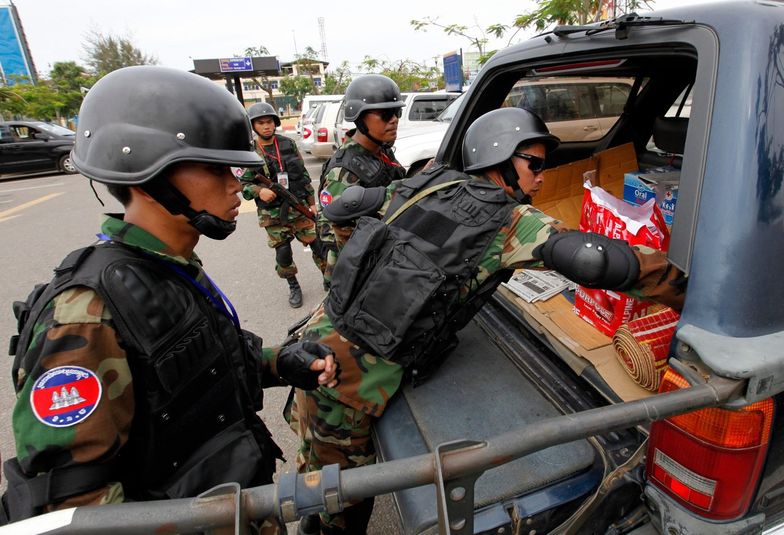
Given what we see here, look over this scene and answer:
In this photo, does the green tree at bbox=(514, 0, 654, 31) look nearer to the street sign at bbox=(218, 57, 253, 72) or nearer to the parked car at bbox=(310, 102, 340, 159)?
the parked car at bbox=(310, 102, 340, 159)

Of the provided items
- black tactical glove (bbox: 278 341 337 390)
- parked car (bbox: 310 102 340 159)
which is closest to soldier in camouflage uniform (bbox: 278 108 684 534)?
black tactical glove (bbox: 278 341 337 390)

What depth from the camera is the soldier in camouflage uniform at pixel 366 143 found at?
123 inches

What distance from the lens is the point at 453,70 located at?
704 inches

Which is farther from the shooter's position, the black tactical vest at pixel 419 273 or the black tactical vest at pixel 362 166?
the black tactical vest at pixel 362 166

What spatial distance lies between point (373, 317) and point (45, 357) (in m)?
0.93

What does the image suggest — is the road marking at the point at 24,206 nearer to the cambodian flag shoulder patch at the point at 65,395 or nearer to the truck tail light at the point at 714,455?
the cambodian flag shoulder patch at the point at 65,395

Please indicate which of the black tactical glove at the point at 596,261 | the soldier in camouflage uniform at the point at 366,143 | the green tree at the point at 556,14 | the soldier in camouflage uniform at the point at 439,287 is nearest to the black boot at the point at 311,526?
the soldier in camouflage uniform at the point at 439,287

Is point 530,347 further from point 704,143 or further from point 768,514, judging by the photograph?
point 704,143

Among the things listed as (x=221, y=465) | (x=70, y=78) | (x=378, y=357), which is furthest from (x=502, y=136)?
(x=70, y=78)

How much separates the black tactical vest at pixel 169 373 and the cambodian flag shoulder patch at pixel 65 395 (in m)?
0.06

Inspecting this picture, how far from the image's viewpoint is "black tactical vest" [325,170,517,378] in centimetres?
151

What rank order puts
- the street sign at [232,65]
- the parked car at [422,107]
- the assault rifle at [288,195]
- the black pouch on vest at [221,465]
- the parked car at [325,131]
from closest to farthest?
1. the black pouch on vest at [221,465]
2. the assault rifle at [288,195]
3. the parked car at [422,107]
4. the parked car at [325,131]
5. the street sign at [232,65]

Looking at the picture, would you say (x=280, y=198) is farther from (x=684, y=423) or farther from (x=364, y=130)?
(x=684, y=423)

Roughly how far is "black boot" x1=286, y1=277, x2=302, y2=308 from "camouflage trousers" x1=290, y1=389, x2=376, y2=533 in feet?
8.30
